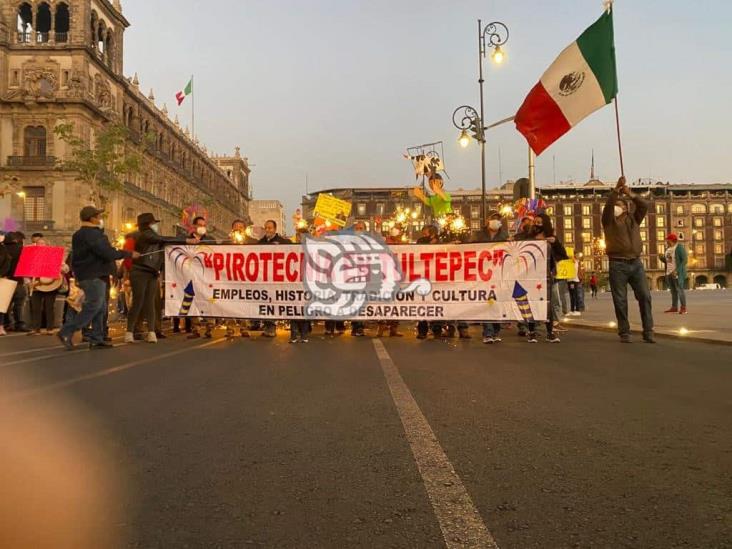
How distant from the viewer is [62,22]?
53812mm

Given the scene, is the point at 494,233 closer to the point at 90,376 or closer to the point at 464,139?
the point at 90,376

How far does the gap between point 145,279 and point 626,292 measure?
294 inches

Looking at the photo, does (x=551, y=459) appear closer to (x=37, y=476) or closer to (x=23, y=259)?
(x=37, y=476)

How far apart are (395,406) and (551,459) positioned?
1448mm

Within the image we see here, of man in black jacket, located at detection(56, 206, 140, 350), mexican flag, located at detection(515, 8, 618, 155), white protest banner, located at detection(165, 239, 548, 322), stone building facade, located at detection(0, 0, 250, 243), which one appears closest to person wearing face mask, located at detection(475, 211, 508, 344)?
white protest banner, located at detection(165, 239, 548, 322)

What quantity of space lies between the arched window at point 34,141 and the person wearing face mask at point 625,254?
53.0m

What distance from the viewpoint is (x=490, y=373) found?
5887 millimetres

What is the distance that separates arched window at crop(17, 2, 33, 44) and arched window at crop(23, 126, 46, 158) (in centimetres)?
843

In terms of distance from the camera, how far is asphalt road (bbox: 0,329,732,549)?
2230 millimetres

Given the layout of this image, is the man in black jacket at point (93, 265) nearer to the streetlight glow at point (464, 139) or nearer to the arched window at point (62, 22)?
the streetlight glow at point (464, 139)

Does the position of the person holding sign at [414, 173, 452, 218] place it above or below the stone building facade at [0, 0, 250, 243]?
below

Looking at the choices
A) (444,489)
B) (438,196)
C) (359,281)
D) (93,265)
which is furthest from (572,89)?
(438,196)

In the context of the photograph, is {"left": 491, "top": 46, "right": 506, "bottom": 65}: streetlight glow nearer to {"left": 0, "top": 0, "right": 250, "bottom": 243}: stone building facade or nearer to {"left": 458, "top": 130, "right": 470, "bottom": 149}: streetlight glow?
{"left": 458, "top": 130, "right": 470, "bottom": 149}: streetlight glow

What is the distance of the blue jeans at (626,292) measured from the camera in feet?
29.3
